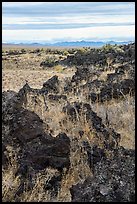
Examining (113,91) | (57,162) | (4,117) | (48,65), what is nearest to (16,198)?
(57,162)

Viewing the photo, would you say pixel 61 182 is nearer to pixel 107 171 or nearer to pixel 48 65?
pixel 107 171

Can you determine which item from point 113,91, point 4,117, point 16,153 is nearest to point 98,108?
point 113,91

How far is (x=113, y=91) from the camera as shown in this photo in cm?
1080

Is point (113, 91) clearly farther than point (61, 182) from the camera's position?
Yes

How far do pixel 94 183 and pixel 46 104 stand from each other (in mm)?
5762

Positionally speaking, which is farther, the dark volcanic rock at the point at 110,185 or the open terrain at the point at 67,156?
the open terrain at the point at 67,156

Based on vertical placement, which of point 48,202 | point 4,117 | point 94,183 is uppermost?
point 4,117

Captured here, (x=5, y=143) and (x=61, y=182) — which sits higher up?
(x=5, y=143)

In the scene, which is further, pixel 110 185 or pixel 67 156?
pixel 67 156

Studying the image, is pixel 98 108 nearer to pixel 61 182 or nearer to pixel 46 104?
pixel 46 104

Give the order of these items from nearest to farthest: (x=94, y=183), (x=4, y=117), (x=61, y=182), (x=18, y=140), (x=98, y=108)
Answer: (x=94, y=183), (x=61, y=182), (x=18, y=140), (x=4, y=117), (x=98, y=108)

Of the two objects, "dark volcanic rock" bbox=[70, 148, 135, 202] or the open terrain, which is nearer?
"dark volcanic rock" bbox=[70, 148, 135, 202]

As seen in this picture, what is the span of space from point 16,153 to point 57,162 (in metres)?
0.62

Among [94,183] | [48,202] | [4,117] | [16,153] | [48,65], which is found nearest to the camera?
[94,183]
